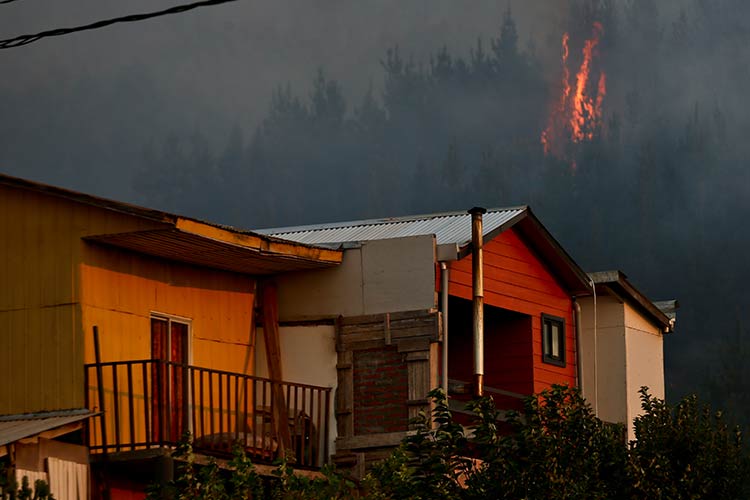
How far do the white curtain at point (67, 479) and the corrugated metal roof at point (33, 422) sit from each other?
0.54 meters

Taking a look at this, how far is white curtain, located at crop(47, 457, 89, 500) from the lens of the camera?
23.4 m

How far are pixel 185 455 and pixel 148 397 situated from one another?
375 cm

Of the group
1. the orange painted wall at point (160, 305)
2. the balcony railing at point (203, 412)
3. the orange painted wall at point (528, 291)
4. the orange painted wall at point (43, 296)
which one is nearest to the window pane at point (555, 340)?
the orange painted wall at point (528, 291)

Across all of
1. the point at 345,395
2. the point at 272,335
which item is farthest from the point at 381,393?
the point at 272,335

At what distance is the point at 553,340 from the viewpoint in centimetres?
3216

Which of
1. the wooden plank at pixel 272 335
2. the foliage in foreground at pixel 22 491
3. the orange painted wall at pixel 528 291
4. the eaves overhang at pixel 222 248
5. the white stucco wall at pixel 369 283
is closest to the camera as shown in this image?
the foliage in foreground at pixel 22 491

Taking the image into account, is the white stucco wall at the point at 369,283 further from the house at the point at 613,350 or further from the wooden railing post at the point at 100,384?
the house at the point at 613,350

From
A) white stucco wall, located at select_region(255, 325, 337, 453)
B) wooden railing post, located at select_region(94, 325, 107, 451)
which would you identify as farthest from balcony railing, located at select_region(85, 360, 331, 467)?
white stucco wall, located at select_region(255, 325, 337, 453)

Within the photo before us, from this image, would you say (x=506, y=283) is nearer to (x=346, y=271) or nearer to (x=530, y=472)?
(x=346, y=271)

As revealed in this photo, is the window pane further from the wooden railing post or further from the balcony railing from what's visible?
the wooden railing post

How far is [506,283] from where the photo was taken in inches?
1209

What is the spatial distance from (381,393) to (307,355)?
1571 mm

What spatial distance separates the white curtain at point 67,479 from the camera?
23.4 metres

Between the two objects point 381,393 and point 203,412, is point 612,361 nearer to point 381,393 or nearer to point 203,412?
point 381,393
